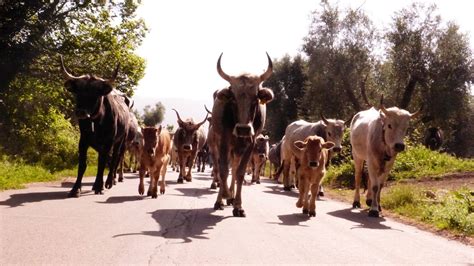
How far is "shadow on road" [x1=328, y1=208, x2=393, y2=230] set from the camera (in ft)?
28.6

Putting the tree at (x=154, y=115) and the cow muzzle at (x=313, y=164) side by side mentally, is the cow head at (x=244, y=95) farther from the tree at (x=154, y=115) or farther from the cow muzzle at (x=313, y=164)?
the tree at (x=154, y=115)

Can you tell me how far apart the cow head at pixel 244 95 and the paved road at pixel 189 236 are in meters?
1.64

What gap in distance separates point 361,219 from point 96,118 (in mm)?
5832

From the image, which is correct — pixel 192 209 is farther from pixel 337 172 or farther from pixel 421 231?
pixel 337 172

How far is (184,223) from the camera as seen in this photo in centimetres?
744

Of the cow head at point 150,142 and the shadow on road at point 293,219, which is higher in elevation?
the cow head at point 150,142

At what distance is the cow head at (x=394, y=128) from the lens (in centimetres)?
1024

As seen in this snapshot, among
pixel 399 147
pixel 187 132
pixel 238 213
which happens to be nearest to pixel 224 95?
pixel 238 213

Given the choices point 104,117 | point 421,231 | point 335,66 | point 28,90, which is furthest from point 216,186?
point 335,66

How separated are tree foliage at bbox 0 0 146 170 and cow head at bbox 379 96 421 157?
37.5 ft

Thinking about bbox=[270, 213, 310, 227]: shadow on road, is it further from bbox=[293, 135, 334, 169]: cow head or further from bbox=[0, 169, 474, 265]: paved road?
bbox=[293, 135, 334, 169]: cow head

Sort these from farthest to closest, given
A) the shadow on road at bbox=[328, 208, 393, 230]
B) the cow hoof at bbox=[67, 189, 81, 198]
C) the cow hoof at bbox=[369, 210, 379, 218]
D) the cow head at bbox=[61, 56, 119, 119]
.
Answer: the cow head at bbox=[61, 56, 119, 119]
the cow hoof at bbox=[369, 210, 379, 218]
the cow hoof at bbox=[67, 189, 81, 198]
the shadow on road at bbox=[328, 208, 393, 230]

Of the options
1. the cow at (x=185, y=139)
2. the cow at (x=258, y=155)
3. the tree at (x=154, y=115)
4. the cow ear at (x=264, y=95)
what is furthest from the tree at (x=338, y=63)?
the tree at (x=154, y=115)

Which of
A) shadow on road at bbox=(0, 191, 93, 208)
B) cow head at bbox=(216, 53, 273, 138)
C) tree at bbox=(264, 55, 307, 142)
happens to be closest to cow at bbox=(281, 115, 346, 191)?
cow head at bbox=(216, 53, 273, 138)
